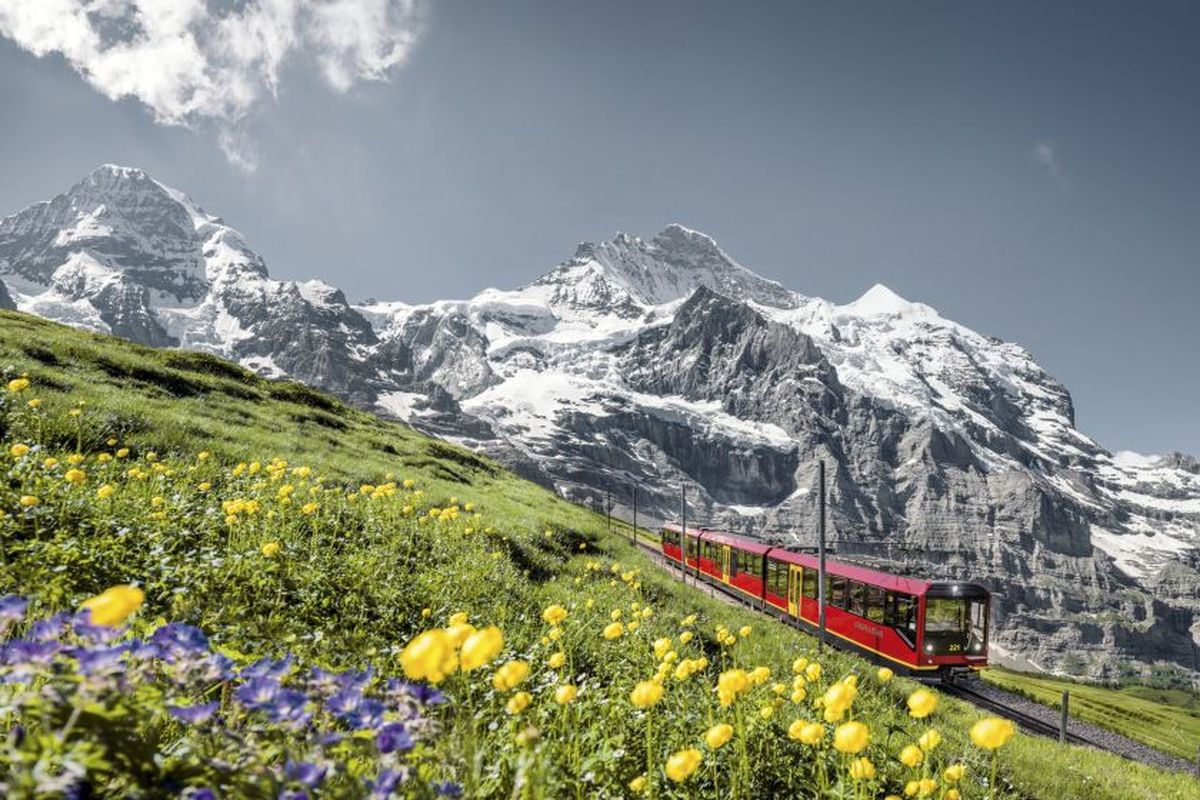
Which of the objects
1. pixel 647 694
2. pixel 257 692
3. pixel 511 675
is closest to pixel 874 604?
pixel 647 694

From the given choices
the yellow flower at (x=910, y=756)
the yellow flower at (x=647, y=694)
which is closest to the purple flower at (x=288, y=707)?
the yellow flower at (x=647, y=694)

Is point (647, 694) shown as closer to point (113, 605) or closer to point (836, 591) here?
point (113, 605)

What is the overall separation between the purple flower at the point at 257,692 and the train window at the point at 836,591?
1085 inches

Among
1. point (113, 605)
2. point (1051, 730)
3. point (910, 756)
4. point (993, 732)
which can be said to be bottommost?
point (1051, 730)

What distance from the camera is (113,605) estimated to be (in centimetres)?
169

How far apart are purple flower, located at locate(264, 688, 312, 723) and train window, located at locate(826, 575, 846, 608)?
90.5 ft

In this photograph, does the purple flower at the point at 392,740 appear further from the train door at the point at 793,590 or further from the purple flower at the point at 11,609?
the train door at the point at 793,590

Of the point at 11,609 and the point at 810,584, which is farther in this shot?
the point at 810,584

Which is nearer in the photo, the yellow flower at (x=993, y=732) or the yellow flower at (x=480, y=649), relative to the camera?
the yellow flower at (x=480, y=649)

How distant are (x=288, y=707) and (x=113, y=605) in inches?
24.5

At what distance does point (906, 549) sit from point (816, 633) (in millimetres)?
5093

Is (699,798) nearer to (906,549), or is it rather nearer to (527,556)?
(527,556)

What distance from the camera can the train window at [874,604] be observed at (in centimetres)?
2433

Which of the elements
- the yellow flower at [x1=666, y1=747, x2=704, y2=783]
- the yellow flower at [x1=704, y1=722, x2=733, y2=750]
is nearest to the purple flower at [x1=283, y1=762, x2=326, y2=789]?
the yellow flower at [x1=666, y1=747, x2=704, y2=783]
